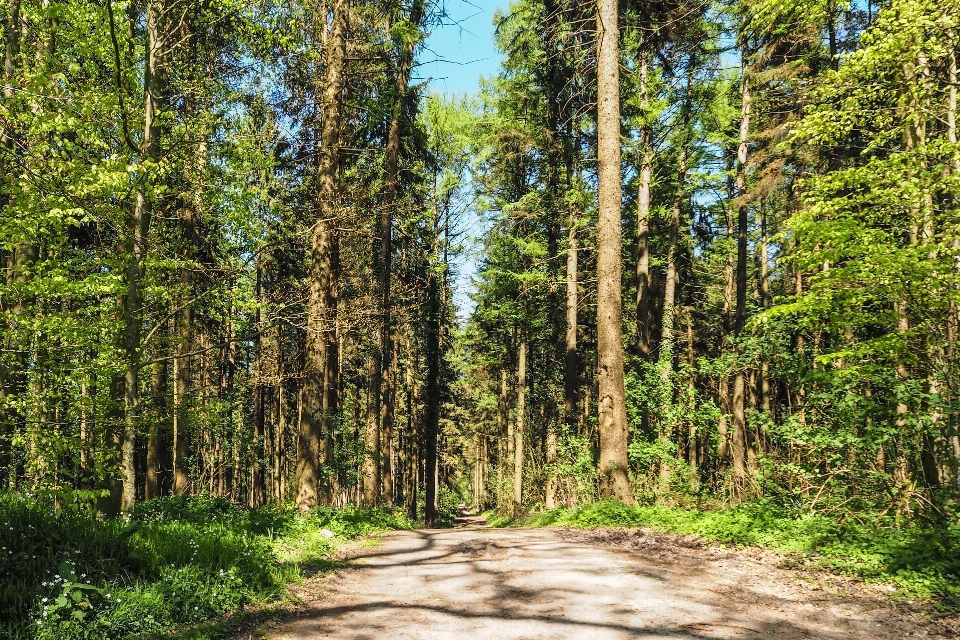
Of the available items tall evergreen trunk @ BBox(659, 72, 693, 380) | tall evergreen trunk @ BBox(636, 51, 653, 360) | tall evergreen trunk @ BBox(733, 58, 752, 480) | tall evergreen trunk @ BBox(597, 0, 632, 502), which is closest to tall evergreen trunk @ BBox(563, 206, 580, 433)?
tall evergreen trunk @ BBox(636, 51, 653, 360)

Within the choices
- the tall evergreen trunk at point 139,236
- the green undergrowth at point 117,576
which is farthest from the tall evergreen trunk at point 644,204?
the tall evergreen trunk at point 139,236

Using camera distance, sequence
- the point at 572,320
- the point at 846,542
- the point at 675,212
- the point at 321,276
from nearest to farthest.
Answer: the point at 846,542 < the point at 321,276 < the point at 572,320 < the point at 675,212

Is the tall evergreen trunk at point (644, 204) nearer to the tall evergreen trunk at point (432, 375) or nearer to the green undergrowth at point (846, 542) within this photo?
the green undergrowth at point (846, 542)

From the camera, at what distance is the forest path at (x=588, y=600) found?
419cm

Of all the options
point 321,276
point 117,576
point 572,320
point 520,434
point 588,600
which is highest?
point 321,276

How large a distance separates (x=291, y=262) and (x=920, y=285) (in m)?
17.6

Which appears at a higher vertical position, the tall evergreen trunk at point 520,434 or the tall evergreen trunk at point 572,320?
the tall evergreen trunk at point 572,320

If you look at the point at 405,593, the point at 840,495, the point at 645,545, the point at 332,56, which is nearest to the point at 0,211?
the point at 332,56

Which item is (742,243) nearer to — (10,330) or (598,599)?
(598,599)

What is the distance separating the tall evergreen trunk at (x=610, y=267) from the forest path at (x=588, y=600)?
2.81m

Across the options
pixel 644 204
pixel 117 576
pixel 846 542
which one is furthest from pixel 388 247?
pixel 846 542

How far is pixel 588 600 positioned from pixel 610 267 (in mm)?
7013

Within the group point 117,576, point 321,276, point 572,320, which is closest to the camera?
point 117,576

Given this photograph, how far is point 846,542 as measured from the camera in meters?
6.22
